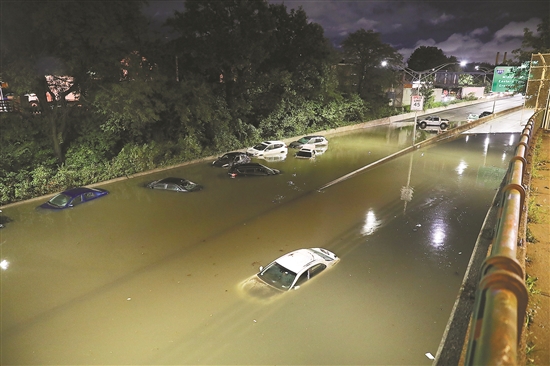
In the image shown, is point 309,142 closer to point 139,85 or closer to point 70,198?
point 139,85

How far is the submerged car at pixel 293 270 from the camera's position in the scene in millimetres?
10641

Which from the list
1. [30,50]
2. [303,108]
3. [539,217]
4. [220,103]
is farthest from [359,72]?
[539,217]

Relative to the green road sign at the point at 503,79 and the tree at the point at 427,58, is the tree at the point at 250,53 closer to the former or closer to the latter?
the green road sign at the point at 503,79

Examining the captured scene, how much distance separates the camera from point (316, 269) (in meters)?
11.4

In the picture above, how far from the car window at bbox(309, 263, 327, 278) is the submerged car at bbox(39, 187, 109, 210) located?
499 inches

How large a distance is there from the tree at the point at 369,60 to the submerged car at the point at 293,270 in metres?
43.7

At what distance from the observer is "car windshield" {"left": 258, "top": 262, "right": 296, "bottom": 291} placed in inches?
417

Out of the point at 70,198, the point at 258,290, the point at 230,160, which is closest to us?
the point at 258,290

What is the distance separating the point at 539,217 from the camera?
220 inches

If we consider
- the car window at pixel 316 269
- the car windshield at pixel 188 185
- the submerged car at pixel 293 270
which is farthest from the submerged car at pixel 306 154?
the car window at pixel 316 269

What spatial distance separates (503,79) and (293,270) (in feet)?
105

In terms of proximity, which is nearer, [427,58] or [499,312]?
[499,312]

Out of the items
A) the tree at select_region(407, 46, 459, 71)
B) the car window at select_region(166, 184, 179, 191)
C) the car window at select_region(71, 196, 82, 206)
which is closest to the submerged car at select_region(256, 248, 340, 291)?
the car window at select_region(166, 184, 179, 191)

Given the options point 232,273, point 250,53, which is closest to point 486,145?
point 250,53
